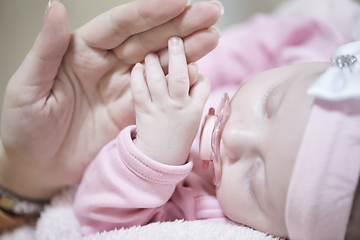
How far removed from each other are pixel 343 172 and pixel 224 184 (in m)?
0.24

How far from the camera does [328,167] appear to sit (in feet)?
1.50

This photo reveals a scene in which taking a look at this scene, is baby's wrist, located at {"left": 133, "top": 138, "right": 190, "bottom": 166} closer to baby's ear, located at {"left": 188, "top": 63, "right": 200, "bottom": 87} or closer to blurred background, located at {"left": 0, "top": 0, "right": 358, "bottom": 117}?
baby's ear, located at {"left": 188, "top": 63, "right": 200, "bottom": 87}

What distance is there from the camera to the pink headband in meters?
0.45

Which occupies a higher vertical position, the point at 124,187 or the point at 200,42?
the point at 200,42

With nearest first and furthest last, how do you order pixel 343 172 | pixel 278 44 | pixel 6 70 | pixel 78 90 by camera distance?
pixel 343 172 < pixel 6 70 < pixel 78 90 < pixel 278 44

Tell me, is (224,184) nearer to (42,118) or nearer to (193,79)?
(193,79)

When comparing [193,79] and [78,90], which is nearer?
[193,79]

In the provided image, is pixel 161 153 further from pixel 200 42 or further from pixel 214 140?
pixel 200 42

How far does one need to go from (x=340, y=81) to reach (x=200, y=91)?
26 centimetres

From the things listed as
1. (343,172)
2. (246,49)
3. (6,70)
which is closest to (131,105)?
(6,70)

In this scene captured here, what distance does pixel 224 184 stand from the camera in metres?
0.62

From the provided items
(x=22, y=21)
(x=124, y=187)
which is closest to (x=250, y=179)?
(x=124, y=187)

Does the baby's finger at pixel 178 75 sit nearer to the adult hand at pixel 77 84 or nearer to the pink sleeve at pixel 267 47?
the adult hand at pixel 77 84

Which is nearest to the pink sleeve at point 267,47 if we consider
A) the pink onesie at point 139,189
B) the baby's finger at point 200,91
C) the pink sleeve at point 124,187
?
the pink onesie at point 139,189
